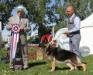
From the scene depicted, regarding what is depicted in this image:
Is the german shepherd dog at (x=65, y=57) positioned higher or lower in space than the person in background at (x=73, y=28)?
lower

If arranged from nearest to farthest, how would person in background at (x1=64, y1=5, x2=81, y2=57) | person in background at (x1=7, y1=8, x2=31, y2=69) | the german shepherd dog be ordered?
the german shepherd dog, person in background at (x1=64, y1=5, x2=81, y2=57), person in background at (x1=7, y1=8, x2=31, y2=69)

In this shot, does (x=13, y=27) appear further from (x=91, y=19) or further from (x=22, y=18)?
(x=91, y=19)

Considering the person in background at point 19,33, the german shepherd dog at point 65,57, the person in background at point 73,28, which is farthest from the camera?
the person in background at point 19,33

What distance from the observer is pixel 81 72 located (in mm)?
10211

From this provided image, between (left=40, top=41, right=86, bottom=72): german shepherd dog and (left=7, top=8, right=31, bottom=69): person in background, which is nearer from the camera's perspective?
(left=40, top=41, right=86, bottom=72): german shepherd dog

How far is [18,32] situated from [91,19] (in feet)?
27.2

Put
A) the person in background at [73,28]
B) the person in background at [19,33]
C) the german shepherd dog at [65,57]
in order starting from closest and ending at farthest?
the german shepherd dog at [65,57], the person in background at [73,28], the person in background at [19,33]

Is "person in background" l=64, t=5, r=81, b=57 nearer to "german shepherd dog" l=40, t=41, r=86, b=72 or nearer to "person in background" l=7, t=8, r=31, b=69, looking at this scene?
"german shepherd dog" l=40, t=41, r=86, b=72

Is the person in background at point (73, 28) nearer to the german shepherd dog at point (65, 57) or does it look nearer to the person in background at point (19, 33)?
the german shepherd dog at point (65, 57)

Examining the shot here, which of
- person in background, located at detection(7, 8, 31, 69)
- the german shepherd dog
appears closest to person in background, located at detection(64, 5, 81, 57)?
the german shepherd dog

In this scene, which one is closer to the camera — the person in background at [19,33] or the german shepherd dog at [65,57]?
the german shepherd dog at [65,57]

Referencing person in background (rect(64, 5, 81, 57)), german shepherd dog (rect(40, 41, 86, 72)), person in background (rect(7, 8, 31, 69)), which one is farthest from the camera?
person in background (rect(7, 8, 31, 69))

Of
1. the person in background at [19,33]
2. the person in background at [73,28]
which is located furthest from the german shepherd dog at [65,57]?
the person in background at [19,33]

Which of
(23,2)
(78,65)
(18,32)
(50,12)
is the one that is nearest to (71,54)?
(78,65)
